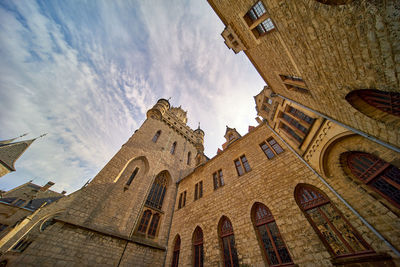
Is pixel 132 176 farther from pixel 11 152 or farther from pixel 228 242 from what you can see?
pixel 11 152

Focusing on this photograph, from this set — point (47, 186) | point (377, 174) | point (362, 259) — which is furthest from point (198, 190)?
point (47, 186)

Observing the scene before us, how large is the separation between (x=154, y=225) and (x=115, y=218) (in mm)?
2752

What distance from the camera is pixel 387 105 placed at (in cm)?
272

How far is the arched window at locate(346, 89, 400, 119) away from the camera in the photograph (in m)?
2.61

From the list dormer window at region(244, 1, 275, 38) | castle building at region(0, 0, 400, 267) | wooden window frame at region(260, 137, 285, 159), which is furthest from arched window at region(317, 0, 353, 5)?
wooden window frame at region(260, 137, 285, 159)

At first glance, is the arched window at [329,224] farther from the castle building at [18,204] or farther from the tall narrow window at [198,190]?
the castle building at [18,204]

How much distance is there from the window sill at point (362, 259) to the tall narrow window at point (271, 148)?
387 centimetres

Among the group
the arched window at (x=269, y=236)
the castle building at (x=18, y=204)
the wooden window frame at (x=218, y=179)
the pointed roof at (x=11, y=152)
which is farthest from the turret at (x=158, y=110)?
the pointed roof at (x=11, y=152)

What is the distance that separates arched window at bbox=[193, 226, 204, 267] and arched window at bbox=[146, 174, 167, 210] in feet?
14.6

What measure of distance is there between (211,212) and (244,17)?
9.36m

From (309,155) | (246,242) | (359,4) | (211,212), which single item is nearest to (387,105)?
(359,4)

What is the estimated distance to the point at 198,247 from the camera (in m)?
7.12

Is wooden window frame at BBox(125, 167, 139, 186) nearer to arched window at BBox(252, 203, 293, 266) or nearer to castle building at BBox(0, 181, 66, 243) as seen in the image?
castle building at BBox(0, 181, 66, 243)

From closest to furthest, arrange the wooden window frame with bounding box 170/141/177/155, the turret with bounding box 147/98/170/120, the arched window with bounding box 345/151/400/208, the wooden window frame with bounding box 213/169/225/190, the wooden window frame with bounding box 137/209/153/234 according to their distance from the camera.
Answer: the arched window with bounding box 345/151/400/208 → the wooden window frame with bounding box 213/169/225/190 → the wooden window frame with bounding box 137/209/153/234 → the wooden window frame with bounding box 170/141/177/155 → the turret with bounding box 147/98/170/120
